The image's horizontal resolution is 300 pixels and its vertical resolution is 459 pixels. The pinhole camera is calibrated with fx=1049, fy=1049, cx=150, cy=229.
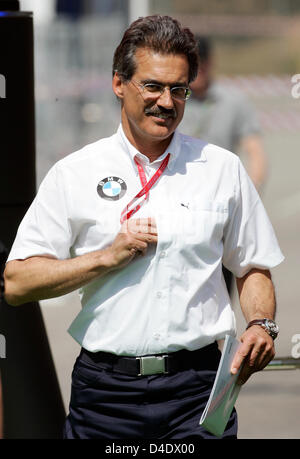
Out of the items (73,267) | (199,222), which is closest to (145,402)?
(73,267)

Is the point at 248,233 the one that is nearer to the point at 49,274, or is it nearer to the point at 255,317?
the point at 255,317

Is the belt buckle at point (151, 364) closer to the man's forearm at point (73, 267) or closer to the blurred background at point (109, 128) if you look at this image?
the man's forearm at point (73, 267)

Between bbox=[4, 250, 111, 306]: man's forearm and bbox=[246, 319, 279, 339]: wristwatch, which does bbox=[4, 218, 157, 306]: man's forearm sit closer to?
bbox=[4, 250, 111, 306]: man's forearm

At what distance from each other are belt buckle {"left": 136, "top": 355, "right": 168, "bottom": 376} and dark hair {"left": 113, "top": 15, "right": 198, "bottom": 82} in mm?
894

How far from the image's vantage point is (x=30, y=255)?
11.0 feet

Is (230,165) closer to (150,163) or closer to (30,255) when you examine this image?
(150,163)

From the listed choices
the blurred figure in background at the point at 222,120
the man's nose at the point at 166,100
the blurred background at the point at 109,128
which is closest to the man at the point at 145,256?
the man's nose at the point at 166,100

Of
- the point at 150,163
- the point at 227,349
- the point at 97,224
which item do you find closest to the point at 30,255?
the point at 97,224

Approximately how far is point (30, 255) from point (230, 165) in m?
0.72

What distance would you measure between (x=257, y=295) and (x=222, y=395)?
0.39m

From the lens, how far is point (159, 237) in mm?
3242

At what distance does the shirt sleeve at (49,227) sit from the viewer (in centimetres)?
334
